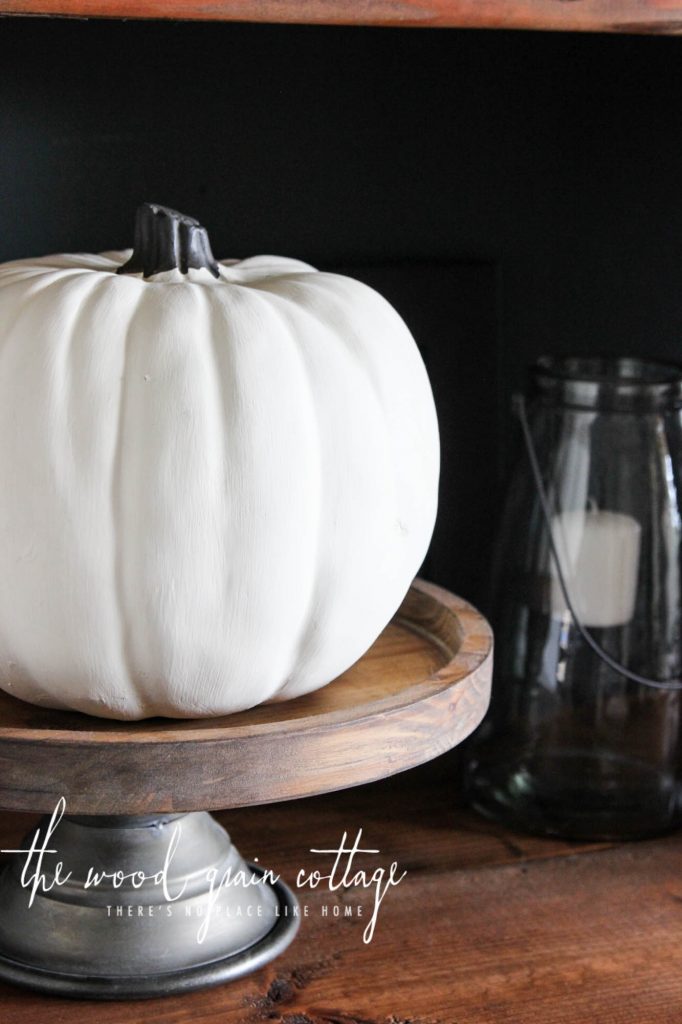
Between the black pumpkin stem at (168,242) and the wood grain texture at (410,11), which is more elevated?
the wood grain texture at (410,11)

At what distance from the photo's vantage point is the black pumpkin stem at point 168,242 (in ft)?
1.95

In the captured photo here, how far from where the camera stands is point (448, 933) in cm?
72

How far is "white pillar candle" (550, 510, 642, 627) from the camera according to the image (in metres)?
0.84

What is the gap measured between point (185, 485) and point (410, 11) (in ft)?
0.91

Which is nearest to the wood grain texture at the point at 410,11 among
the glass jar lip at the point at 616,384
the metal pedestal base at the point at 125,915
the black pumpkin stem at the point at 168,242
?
the black pumpkin stem at the point at 168,242

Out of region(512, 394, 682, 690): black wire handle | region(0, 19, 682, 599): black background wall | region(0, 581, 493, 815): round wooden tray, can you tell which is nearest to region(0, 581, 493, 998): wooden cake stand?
region(0, 581, 493, 815): round wooden tray

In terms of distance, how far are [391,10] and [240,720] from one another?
351 mm

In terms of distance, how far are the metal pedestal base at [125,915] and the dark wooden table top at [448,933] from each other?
0.5 inches

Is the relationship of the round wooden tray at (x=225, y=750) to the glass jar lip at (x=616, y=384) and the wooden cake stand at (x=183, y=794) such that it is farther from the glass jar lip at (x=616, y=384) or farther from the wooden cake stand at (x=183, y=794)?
the glass jar lip at (x=616, y=384)

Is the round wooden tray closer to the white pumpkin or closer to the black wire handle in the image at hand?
the white pumpkin

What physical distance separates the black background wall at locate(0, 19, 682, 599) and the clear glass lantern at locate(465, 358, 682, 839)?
9 cm

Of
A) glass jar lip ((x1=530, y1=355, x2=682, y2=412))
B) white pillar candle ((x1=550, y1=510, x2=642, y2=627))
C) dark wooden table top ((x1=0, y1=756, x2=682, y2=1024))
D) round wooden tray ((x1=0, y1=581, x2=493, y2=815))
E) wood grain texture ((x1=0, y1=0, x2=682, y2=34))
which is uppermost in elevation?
wood grain texture ((x1=0, y1=0, x2=682, y2=34))

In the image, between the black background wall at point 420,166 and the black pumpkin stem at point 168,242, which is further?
the black background wall at point 420,166

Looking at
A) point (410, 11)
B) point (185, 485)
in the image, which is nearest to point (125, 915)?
point (185, 485)
